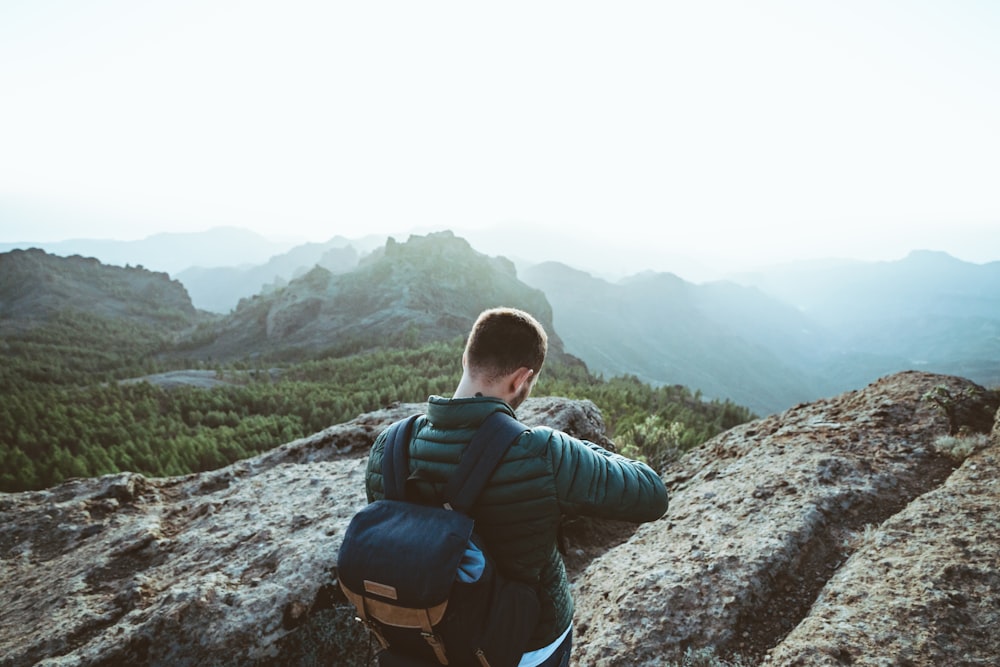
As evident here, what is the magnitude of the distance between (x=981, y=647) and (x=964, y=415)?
3.51m

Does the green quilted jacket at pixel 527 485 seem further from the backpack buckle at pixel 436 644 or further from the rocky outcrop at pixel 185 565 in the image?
the rocky outcrop at pixel 185 565

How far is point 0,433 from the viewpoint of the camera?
985 cm

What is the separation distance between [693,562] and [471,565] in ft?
9.56

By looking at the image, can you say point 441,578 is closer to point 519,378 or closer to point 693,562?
point 519,378

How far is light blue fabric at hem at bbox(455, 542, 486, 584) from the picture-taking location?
1.89m

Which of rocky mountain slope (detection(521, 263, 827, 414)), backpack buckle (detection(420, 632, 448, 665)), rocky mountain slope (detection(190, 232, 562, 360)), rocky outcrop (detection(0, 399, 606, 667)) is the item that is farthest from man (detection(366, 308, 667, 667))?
rocky mountain slope (detection(521, 263, 827, 414))

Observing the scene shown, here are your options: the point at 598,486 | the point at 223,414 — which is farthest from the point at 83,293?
the point at 598,486

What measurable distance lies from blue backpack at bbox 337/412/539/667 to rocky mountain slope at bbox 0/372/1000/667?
193cm

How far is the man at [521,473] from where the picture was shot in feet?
6.48

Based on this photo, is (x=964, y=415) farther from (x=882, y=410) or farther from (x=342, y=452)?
(x=342, y=452)

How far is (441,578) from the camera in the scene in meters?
1.76

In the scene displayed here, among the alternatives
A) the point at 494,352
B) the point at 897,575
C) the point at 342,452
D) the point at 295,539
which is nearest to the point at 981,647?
the point at 897,575

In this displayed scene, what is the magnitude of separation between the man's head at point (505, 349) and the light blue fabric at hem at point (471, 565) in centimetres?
70

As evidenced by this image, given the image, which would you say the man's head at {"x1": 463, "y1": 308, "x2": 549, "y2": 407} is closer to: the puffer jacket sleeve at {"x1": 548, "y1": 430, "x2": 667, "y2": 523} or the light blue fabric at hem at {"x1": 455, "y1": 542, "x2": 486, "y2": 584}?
the puffer jacket sleeve at {"x1": 548, "y1": 430, "x2": 667, "y2": 523}
